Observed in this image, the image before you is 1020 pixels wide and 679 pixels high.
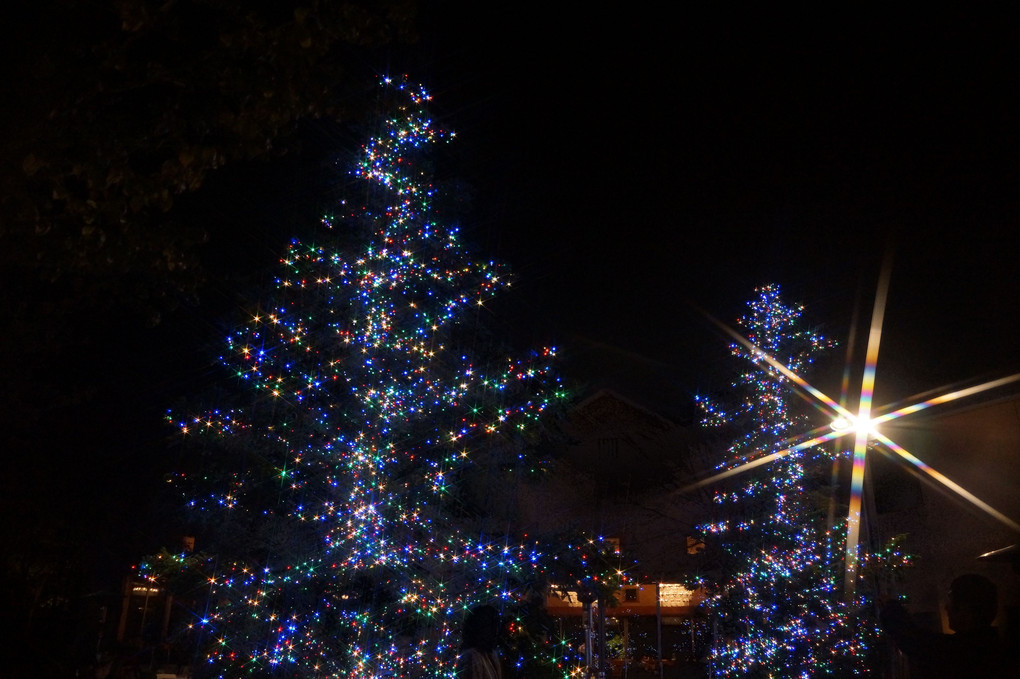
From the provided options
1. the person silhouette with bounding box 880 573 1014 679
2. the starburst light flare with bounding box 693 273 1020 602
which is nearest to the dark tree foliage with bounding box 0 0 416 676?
the person silhouette with bounding box 880 573 1014 679

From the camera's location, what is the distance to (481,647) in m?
5.41

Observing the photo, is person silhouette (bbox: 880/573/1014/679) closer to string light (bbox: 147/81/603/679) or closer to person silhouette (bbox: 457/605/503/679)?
person silhouette (bbox: 457/605/503/679)

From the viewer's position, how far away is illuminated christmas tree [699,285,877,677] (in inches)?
620

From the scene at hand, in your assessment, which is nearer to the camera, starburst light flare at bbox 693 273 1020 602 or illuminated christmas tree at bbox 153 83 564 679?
illuminated christmas tree at bbox 153 83 564 679

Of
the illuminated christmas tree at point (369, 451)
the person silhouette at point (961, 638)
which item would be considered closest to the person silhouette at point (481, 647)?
the illuminated christmas tree at point (369, 451)

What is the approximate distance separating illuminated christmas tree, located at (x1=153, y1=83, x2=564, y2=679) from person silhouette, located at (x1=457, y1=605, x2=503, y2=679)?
2.44 m


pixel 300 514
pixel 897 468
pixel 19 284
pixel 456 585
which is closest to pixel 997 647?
pixel 456 585

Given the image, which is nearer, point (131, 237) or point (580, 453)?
point (131, 237)

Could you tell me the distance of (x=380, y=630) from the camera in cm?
784

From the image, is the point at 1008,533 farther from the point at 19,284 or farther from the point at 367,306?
A: the point at 19,284

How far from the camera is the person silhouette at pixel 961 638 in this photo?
344 cm

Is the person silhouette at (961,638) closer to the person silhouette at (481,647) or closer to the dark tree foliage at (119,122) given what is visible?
the person silhouette at (481,647)

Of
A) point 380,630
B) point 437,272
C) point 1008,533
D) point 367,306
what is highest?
point 437,272

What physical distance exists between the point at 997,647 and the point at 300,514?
6.81 metres
